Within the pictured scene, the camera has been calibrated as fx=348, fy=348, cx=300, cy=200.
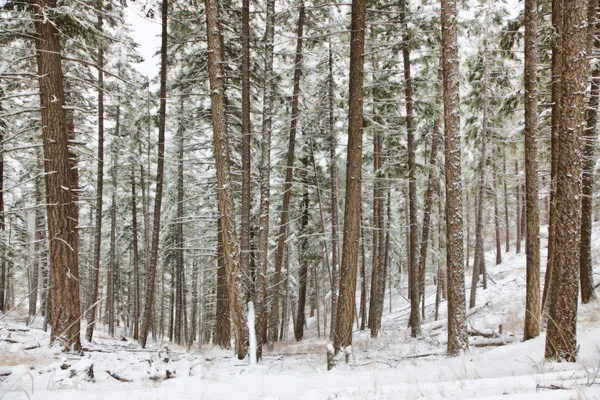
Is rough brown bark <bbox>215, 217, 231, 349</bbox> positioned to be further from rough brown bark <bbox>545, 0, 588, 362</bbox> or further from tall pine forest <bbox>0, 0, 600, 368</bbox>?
rough brown bark <bbox>545, 0, 588, 362</bbox>

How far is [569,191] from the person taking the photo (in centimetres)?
529

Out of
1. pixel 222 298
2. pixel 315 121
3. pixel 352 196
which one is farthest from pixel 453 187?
pixel 222 298

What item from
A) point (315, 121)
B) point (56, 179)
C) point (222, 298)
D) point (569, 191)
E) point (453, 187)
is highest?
point (315, 121)

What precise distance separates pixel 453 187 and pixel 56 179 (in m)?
8.70

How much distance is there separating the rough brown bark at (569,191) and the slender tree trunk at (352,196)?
144 inches

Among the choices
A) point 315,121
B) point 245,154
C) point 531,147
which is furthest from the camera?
point 315,121

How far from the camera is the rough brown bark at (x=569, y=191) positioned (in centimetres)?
520

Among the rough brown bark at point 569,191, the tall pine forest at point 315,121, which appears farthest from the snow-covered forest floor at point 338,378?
the tall pine forest at point 315,121

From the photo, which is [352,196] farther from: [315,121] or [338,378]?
[315,121]

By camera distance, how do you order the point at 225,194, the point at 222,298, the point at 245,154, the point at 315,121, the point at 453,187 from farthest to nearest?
the point at 222,298
the point at 315,121
the point at 245,154
the point at 225,194
the point at 453,187

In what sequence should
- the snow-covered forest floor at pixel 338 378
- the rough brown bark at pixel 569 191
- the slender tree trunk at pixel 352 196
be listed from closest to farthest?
the snow-covered forest floor at pixel 338 378
the rough brown bark at pixel 569 191
the slender tree trunk at pixel 352 196

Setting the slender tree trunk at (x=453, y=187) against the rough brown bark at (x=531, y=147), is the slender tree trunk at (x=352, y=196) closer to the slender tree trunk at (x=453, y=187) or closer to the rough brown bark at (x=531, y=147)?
the slender tree trunk at (x=453, y=187)

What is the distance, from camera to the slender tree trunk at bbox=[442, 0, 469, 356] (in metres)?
7.59

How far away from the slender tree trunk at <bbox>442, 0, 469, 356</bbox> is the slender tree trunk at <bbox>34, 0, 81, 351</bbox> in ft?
27.1
